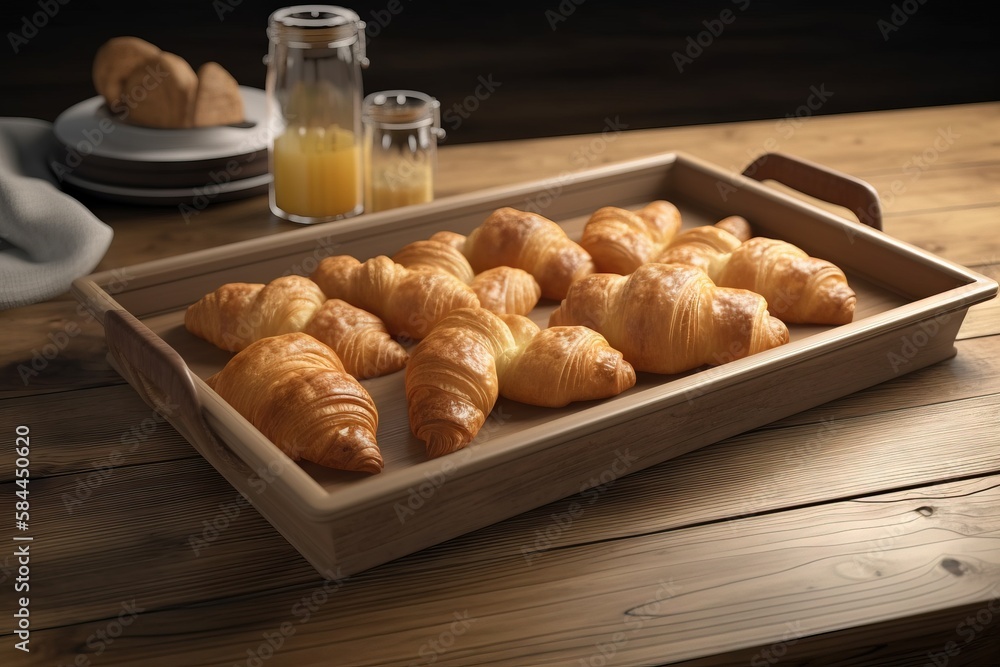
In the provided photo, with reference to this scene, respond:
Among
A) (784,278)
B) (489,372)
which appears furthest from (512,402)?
(784,278)

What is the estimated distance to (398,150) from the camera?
155 cm

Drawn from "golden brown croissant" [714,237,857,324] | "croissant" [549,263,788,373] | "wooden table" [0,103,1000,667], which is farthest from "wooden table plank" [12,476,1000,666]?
"golden brown croissant" [714,237,857,324]

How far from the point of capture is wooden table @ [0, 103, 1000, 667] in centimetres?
79

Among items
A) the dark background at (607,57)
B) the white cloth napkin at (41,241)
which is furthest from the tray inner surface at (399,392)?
the dark background at (607,57)

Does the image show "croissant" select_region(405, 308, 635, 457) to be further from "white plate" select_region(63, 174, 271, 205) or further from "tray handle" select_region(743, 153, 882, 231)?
"white plate" select_region(63, 174, 271, 205)

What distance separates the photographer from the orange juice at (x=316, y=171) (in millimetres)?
1521

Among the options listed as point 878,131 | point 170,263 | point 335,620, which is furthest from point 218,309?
point 878,131

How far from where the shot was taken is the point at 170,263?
48.1 inches

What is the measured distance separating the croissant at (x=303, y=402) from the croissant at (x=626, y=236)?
0.45m

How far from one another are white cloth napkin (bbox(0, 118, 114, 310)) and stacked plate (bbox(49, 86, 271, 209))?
0.43 ft

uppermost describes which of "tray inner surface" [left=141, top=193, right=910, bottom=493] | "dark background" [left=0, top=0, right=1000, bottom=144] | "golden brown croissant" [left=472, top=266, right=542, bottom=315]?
"golden brown croissant" [left=472, top=266, right=542, bottom=315]

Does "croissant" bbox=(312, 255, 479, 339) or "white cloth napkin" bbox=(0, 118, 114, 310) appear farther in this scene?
"white cloth napkin" bbox=(0, 118, 114, 310)

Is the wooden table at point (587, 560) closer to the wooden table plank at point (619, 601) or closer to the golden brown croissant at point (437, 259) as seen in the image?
the wooden table plank at point (619, 601)

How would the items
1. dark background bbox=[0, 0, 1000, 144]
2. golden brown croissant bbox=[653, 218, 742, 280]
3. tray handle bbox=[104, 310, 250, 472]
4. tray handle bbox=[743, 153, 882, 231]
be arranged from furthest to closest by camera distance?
dark background bbox=[0, 0, 1000, 144] → tray handle bbox=[743, 153, 882, 231] → golden brown croissant bbox=[653, 218, 742, 280] → tray handle bbox=[104, 310, 250, 472]
